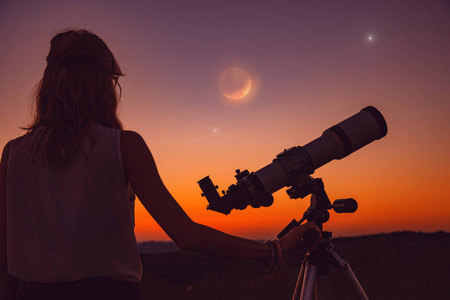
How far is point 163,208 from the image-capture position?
1.65 meters

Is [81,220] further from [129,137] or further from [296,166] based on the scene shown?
[296,166]

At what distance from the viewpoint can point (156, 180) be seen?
1.64 m

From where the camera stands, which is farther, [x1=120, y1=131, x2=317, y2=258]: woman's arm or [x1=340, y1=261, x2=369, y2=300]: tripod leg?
[x1=340, y1=261, x2=369, y2=300]: tripod leg

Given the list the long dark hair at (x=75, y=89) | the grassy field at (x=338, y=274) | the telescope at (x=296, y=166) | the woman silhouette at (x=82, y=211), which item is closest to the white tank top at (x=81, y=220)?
the woman silhouette at (x=82, y=211)

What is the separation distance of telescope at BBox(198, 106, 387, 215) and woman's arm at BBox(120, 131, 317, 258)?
2377 mm

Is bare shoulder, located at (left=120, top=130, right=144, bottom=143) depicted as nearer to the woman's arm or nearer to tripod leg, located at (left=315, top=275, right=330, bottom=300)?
the woman's arm

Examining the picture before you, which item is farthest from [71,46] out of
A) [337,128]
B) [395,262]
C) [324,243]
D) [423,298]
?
[395,262]

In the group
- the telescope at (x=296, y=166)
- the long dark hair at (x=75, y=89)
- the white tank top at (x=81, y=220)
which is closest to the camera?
the white tank top at (x=81, y=220)

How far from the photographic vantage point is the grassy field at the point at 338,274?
419 inches

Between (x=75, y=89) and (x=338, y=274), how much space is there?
40.9ft

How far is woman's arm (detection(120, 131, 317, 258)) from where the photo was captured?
5.32 feet

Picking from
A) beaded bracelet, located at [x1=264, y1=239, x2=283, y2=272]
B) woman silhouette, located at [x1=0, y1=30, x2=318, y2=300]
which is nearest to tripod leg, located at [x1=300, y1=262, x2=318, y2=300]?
beaded bracelet, located at [x1=264, y1=239, x2=283, y2=272]

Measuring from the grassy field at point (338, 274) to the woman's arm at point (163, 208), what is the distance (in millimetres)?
8768

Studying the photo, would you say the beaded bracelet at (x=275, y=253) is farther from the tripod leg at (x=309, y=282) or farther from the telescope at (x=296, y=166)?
the telescope at (x=296, y=166)
